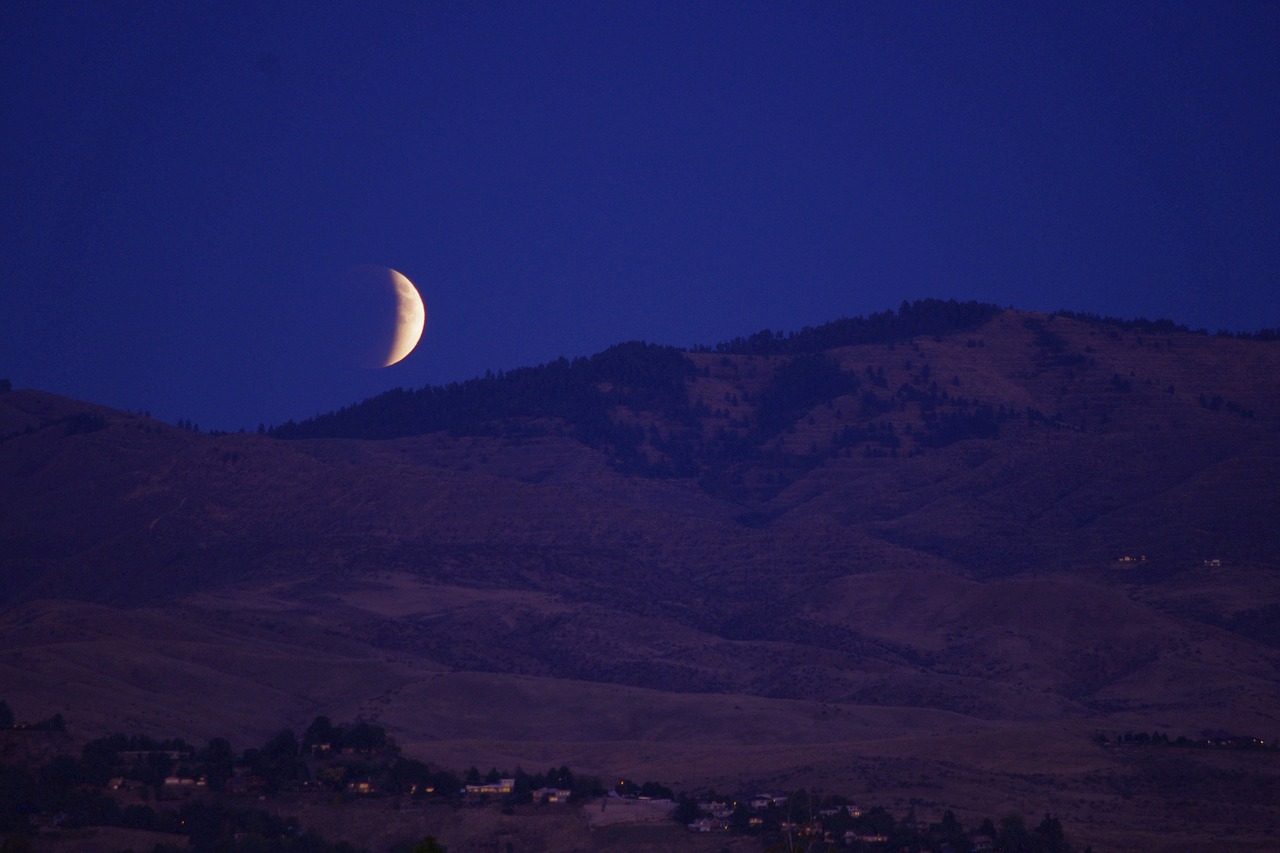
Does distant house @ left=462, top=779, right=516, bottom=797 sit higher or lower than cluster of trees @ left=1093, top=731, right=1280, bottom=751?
lower

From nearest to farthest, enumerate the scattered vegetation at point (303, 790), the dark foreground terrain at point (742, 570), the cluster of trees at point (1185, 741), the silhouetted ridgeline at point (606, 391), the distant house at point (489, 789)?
the scattered vegetation at point (303, 790)
the distant house at point (489, 789)
the cluster of trees at point (1185, 741)
the dark foreground terrain at point (742, 570)
the silhouetted ridgeline at point (606, 391)

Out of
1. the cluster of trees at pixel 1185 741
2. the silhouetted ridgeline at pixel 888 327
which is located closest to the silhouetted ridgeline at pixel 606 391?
the silhouetted ridgeline at pixel 888 327

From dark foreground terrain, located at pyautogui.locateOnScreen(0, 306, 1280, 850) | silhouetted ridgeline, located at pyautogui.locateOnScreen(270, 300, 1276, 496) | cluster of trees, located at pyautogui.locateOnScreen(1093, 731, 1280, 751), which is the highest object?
silhouetted ridgeline, located at pyautogui.locateOnScreen(270, 300, 1276, 496)

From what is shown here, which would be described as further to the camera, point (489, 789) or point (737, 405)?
point (737, 405)

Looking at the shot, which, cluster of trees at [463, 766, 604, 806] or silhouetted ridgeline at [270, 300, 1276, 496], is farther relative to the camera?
silhouetted ridgeline at [270, 300, 1276, 496]

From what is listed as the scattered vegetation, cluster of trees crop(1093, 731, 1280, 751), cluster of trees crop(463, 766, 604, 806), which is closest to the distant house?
the scattered vegetation

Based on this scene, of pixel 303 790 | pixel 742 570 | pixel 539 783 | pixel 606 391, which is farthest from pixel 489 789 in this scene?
pixel 606 391

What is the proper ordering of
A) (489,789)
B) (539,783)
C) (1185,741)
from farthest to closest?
(1185,741) → (539,783) → (489,789)

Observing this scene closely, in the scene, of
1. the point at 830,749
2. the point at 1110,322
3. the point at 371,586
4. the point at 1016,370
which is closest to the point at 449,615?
→ the point at 371,586

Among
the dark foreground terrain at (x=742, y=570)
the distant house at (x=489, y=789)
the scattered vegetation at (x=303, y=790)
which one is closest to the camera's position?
the scattered vegetation at (x=303, y=790)

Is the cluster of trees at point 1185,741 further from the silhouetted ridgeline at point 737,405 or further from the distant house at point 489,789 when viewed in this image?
the silhouetted ridgeline at point 737,405

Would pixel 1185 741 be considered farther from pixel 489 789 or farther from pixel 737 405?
pixel 737 405

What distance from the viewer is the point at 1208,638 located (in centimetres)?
8188

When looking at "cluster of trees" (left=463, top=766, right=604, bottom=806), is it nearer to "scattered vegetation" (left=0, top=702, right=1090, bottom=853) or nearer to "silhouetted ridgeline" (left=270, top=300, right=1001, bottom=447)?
"scattered vegetation" (left=0, top=702, right=1090, bottom=853)
